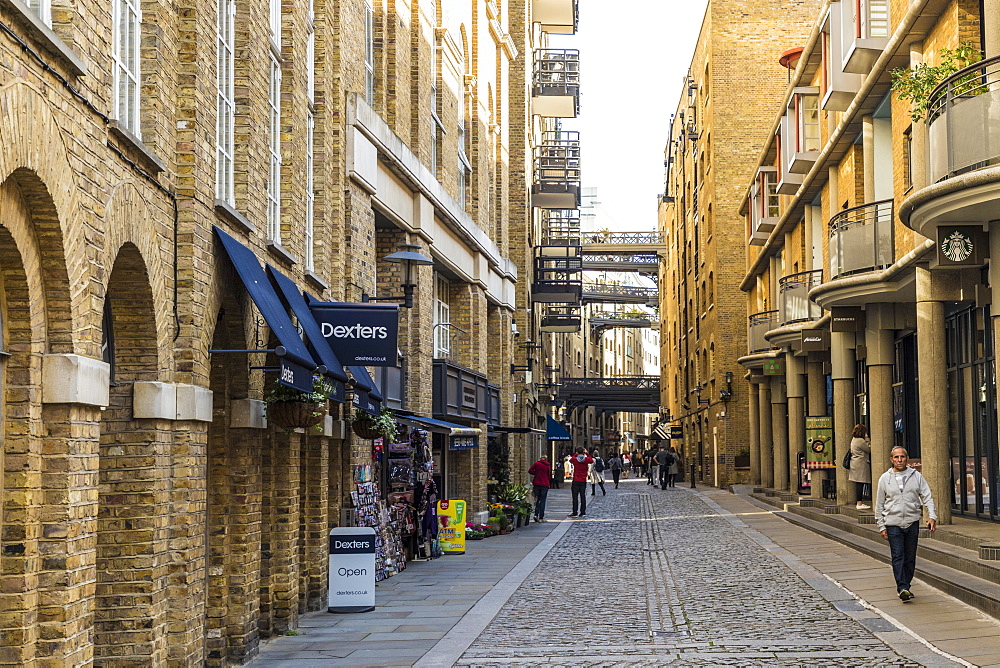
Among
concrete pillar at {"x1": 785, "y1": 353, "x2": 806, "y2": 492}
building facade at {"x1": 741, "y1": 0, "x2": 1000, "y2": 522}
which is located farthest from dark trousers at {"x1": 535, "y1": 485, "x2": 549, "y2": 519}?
concrete pillar at {"x1": 785, "y1": 353, "x2": 806, "y2": 492}

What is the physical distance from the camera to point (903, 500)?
1284 cm

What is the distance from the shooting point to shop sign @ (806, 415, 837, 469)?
2697cm

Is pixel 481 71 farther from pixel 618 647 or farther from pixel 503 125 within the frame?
pixel 618 647

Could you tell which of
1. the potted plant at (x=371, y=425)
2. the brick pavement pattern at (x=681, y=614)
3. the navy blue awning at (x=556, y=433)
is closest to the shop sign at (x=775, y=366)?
the navy blue awning at (x=556, y=433)

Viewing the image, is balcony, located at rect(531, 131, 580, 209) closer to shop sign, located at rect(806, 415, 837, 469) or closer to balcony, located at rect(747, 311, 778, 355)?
balcony, located at rect(747, 311, 778, 355)

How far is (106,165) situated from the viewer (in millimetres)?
7691

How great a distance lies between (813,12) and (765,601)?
37103 mm

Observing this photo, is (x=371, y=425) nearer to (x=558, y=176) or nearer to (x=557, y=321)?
(x=558, y=176)

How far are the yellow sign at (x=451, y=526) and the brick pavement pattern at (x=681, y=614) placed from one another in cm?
155

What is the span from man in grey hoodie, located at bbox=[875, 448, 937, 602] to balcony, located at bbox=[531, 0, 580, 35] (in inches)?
1156

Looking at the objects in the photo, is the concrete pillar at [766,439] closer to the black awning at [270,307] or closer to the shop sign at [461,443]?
the shop sign at [461,443]

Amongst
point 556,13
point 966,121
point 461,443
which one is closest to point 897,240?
point 966,121

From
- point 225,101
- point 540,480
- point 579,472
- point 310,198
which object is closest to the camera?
point 225,101

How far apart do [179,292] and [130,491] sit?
1.56m
